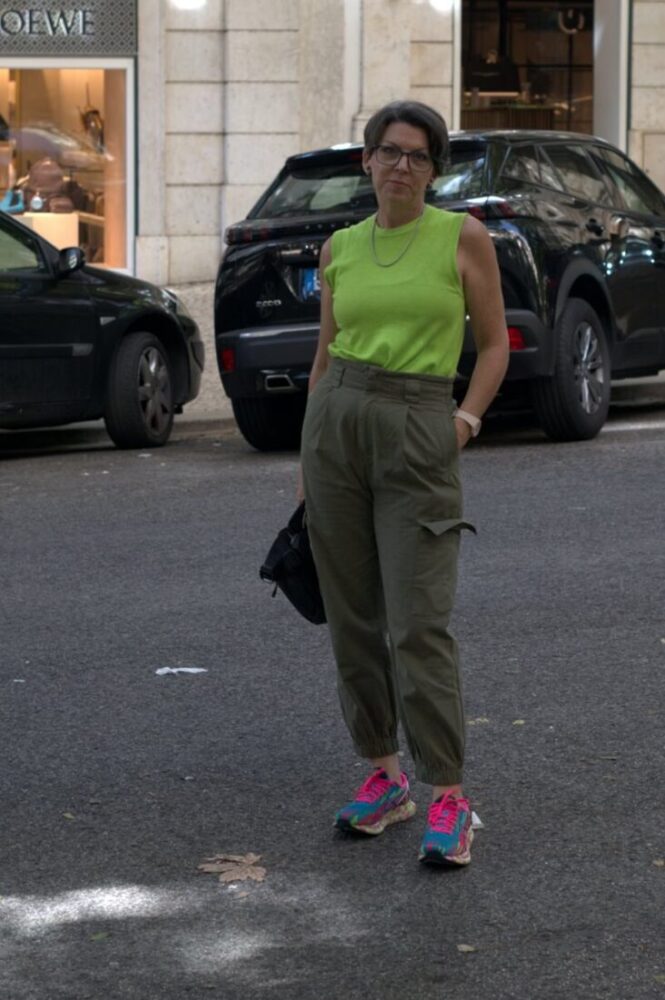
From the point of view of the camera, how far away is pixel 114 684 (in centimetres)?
686

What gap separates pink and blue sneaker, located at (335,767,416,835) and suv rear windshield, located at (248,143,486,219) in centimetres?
696

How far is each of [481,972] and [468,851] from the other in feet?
2.34

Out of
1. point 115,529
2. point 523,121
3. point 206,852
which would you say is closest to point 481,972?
point 206,852

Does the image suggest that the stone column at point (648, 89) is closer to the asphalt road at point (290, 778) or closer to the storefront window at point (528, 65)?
the storefront window at point (528, 65)

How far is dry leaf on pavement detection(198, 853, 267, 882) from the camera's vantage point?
493cm

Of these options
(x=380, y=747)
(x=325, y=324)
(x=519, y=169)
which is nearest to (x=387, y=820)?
(x=380, y=747)

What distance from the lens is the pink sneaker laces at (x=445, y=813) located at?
4996 mm

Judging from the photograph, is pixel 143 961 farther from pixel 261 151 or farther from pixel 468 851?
pixel 261 151

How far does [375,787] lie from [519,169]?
7672 millimetres

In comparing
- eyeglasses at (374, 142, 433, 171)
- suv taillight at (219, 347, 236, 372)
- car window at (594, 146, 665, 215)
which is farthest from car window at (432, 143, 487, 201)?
eyeglasses at (374, 142, 433, 171)

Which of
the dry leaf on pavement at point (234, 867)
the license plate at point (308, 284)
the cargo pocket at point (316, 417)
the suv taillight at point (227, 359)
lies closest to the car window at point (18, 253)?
the suv taillight at point (227, 359)

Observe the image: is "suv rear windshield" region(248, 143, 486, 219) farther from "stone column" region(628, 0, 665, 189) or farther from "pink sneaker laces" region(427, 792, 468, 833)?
"stone column" region(628, 0, 665, 189)

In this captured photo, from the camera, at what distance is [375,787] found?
528cm

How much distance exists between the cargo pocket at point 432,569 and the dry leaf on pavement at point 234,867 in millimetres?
666
